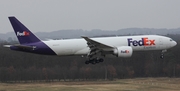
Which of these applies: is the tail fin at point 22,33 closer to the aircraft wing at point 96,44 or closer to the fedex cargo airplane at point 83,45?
the fedex cargo airplane at point 83,45

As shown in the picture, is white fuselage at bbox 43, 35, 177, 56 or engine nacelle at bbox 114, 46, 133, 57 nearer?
engine nacelle at bbox 114, 46, 133, 57

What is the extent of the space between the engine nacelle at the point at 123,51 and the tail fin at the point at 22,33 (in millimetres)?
12563

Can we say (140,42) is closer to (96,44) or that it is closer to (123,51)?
(123,51)

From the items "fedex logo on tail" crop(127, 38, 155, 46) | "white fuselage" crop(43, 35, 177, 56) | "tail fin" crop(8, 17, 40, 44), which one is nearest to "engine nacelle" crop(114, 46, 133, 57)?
"white fuselage" crop(43, 35, 177, 56)

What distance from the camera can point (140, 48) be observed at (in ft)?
213

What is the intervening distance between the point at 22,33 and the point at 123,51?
1606cm

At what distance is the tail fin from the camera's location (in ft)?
210

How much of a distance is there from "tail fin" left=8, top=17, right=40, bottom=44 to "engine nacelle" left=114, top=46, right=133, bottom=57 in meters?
12.6

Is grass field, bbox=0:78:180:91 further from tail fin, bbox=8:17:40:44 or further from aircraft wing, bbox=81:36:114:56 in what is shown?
tail fin, bbox=8:17:40:44

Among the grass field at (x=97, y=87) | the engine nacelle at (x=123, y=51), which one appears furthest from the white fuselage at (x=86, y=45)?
the grass field at (x=97, y=87)

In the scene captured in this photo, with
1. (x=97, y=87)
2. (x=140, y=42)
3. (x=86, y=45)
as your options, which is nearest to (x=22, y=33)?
(x=86, y=45)

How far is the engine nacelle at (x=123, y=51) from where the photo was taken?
62938 millimetres

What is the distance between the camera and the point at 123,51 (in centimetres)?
6303

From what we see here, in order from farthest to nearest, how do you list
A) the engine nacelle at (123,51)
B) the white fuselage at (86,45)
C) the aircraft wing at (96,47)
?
the white fuselage at (86,45), the engine nacelle at (123,51), the aircraft wing at (96,47)
